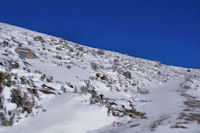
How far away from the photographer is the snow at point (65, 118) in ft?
13.6

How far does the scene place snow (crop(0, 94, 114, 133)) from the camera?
13.6 feet

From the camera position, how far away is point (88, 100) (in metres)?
6.13

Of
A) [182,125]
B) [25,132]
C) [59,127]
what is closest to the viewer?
[25,132]

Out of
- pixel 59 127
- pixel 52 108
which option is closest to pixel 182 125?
pixel 59 127

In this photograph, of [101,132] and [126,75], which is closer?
[101,132]

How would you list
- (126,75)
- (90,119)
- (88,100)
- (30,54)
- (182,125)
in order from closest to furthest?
(182,125)
(90,119)
(88,100)
(30,54)
(126,75)

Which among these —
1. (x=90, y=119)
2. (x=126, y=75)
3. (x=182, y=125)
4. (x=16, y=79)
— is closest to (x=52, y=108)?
(x=90, y=119)

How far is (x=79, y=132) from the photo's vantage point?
436 centimetres

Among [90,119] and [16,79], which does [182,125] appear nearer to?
[90,119]

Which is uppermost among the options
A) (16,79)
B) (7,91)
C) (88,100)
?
(16,79)

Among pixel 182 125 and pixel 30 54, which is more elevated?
pixel 30 54

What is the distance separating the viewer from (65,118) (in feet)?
15.7

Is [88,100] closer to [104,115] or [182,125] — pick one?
[104,115]

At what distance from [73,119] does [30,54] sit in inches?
339
